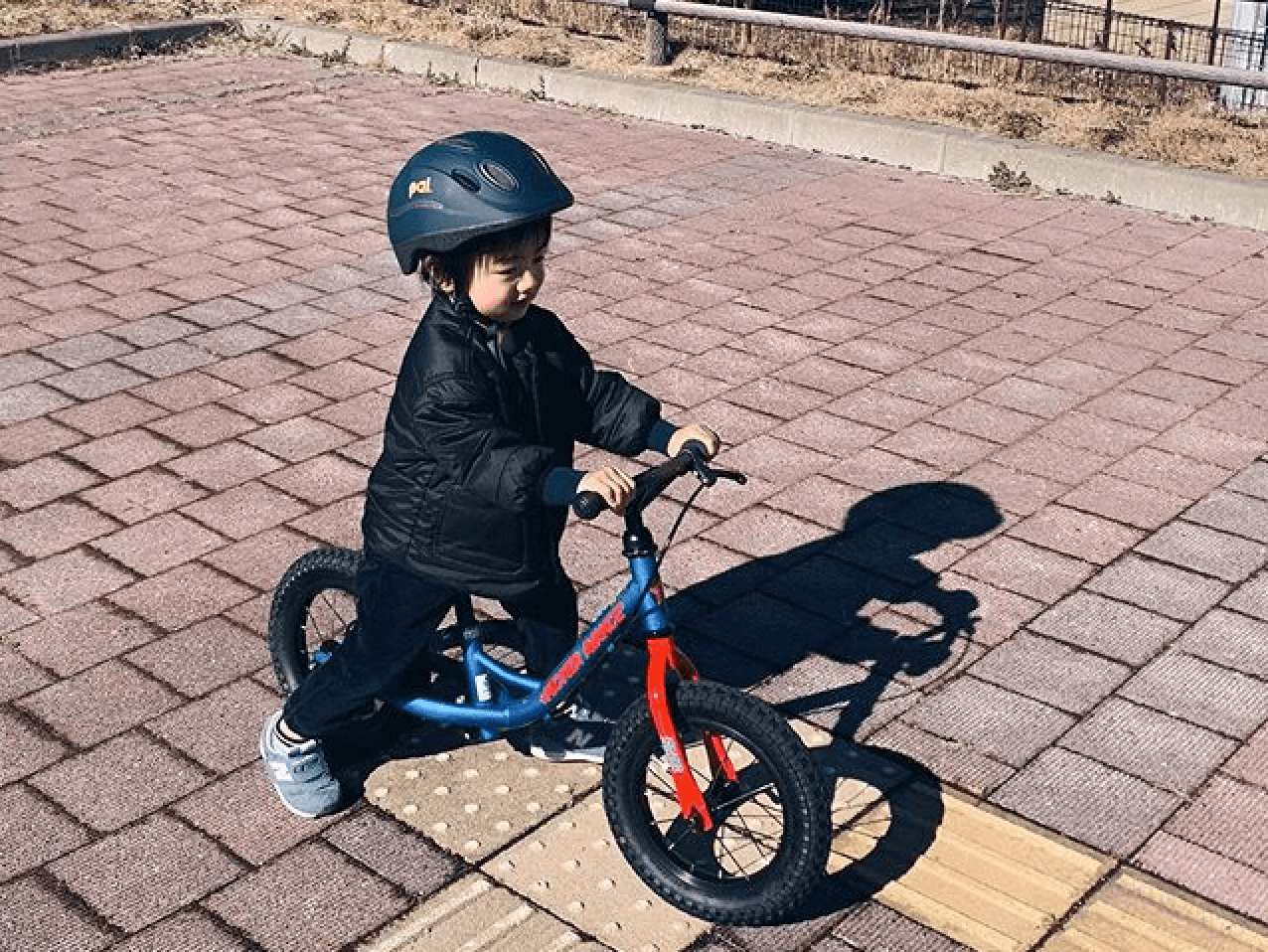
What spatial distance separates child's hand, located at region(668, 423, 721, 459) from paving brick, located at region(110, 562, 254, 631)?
1835 millimetres

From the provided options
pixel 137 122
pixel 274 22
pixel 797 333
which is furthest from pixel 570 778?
pixel 274 22

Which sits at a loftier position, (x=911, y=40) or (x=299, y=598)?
(x=911, y=40)

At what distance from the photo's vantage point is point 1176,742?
4.32m

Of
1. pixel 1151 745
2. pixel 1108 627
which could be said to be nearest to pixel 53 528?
pixel 1108 627

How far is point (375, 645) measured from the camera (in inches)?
150

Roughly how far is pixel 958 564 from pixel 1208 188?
14.5ft

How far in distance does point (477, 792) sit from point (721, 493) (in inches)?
76.6

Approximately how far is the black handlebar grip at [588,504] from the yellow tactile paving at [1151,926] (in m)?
1.35

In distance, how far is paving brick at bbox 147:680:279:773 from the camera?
4223mm

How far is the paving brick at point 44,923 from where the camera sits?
356 cm

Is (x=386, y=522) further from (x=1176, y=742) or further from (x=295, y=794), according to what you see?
(x=1176, y=742)

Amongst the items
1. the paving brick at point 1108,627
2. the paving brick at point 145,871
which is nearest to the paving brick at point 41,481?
the paving brick at point 145,871

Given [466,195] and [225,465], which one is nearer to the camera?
[466,195]

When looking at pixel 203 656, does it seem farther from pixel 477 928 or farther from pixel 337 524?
pixel 477 928
